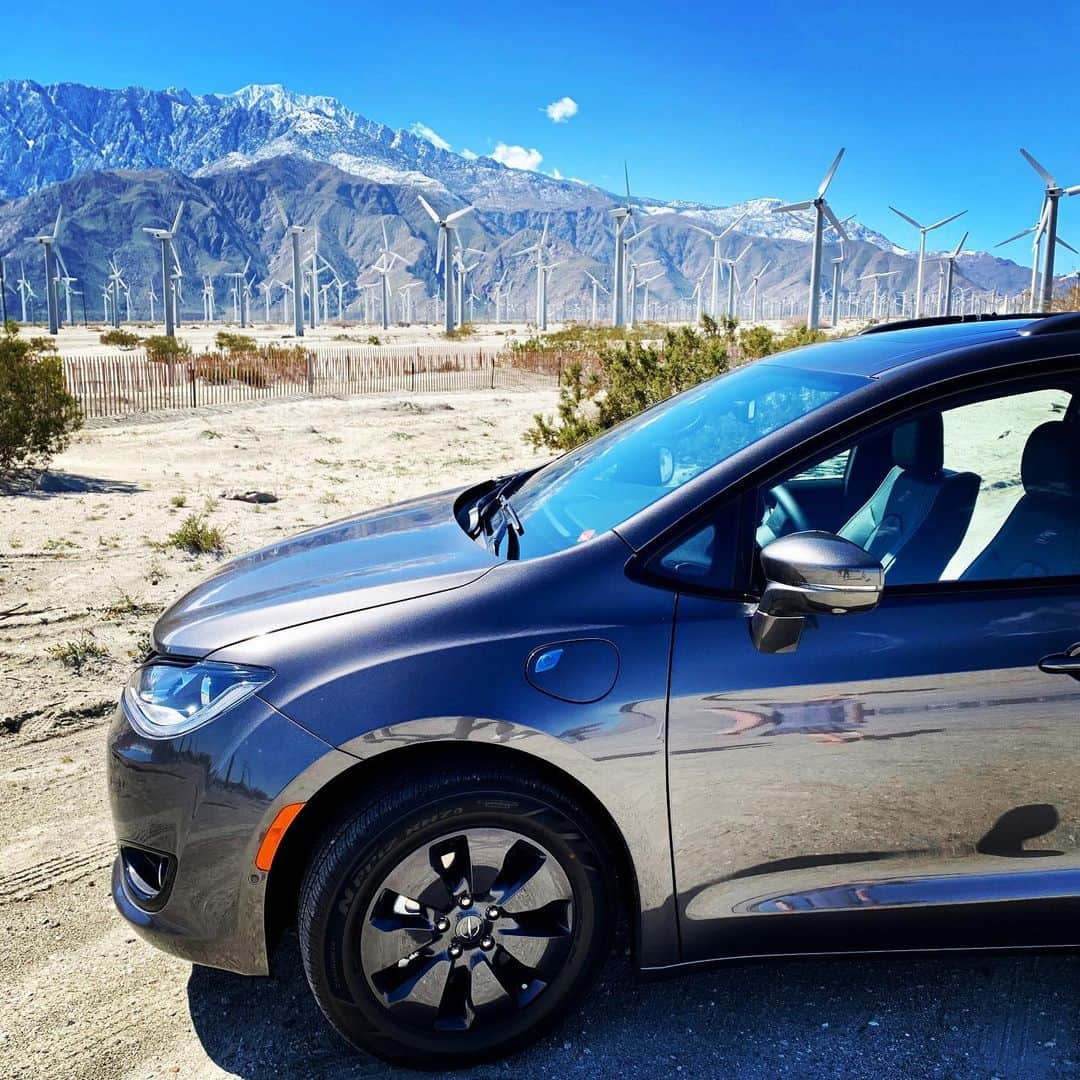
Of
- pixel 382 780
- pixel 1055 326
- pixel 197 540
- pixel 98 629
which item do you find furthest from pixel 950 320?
pixel 197 540

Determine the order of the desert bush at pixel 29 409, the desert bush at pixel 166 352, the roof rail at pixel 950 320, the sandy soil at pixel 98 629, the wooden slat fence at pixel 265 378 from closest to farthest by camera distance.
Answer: the sandy soil at pixel 98 629
the roof rail at pixel 950 320
the desert bush at pixel 29 409
the wooden slat fence at pixel 265 378
the desert bush at pixel 166 352

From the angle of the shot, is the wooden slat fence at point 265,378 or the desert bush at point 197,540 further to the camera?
the wooden slat fence at point 265,378

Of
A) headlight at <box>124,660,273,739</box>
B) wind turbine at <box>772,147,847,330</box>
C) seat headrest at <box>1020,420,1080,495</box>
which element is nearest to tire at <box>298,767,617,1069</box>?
headlight at <box>124,660,273,739</box>

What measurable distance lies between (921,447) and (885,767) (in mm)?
1058

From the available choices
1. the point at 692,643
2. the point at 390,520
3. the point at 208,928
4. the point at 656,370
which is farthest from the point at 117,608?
the point at 656,370

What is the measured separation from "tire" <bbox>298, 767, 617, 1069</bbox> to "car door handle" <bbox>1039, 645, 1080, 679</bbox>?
1.13 metres

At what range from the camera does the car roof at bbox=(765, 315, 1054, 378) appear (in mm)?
2824

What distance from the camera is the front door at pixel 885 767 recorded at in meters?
2.42

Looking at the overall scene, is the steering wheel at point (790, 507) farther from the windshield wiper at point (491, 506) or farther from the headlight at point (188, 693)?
the headlight at point (188, 693)

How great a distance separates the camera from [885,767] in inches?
96.1

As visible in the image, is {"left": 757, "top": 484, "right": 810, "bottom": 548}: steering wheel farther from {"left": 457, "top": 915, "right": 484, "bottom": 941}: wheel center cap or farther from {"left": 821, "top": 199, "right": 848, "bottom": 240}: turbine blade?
{"left": 821, "top": 199, "right": 848, "bottom": 240}: turbine blade

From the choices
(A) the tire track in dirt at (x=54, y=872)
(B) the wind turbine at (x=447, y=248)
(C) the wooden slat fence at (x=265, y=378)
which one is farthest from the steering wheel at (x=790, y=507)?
(B) the wind turbine at (x=447, y=248)

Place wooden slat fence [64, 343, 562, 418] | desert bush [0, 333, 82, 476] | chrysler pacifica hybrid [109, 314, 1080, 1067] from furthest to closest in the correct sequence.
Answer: wooden slat fence [64, 343, 562, 418] < desert bush [0, 333, 82, 476] < chrysler pacifica hybrid [109, 314, 1080, 1067]

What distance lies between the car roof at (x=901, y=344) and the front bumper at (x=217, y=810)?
5.83 ft
